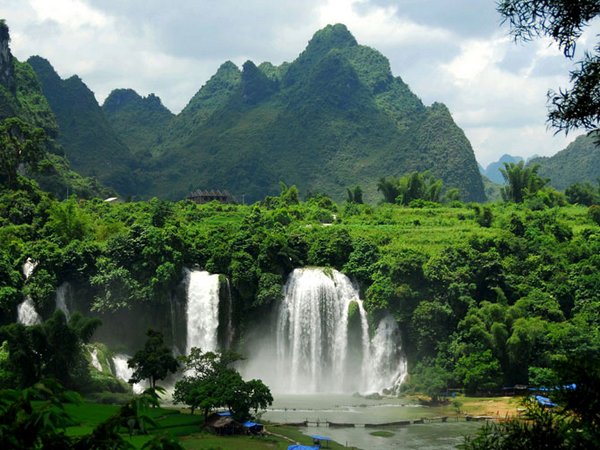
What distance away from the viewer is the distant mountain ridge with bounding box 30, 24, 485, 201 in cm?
10862

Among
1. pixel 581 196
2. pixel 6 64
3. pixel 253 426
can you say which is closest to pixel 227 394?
pixel 253 426

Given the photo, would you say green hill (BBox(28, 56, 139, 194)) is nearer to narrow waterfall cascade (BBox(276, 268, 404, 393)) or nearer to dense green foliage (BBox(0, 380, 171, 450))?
narrow waterfall cascade (BBox(276, 268, 404, 393))

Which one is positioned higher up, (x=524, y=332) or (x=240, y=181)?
(x=240, y=181)

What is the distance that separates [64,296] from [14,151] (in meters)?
14.1

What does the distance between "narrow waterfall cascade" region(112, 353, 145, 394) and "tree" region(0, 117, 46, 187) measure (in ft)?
52.6

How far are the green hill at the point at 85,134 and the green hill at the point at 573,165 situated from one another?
56.5 m

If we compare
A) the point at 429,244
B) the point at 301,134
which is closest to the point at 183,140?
the point at 301,134

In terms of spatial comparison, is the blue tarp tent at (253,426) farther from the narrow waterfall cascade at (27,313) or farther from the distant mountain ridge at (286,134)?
the distant mountain ridge at (286,134)

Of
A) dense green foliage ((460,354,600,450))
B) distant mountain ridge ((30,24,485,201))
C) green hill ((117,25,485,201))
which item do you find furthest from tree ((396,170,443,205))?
dense green foliage ((460,354,600,450))

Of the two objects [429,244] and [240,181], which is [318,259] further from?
[240,181]

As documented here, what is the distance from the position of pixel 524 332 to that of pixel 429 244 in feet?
34.0

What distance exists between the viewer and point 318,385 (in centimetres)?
4138

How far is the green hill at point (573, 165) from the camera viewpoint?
11650 cm

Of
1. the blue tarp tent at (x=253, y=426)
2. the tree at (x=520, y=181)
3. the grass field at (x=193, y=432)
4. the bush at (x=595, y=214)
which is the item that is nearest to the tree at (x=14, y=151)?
the grass field at (x=193, y=432)
